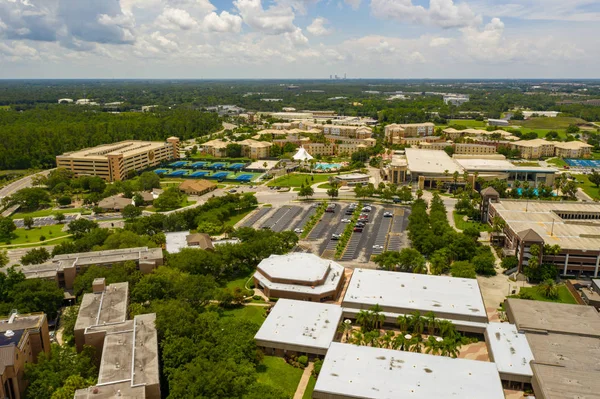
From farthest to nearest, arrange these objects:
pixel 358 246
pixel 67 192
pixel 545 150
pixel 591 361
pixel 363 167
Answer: pixel 545 150
pixel 363 167
pixel 67 192
pixel 358 246
pixel 591 361

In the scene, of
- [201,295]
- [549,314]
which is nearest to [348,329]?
[201,295]

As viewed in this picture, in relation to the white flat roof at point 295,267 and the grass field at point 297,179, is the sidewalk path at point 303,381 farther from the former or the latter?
the grass field at point 297,179

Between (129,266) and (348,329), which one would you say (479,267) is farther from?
(129,266)

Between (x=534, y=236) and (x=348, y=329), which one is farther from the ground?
(x=534, y=236)

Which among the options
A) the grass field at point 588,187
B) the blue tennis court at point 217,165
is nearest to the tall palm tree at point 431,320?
the grass field at point 588,187

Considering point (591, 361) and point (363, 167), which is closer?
point (591, 361)

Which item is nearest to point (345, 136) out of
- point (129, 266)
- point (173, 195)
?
point (173, 195)

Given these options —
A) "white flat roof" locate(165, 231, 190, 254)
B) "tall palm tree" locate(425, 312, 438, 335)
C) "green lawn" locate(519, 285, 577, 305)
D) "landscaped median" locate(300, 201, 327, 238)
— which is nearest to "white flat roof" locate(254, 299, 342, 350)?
"tall palm tree" locate(425, 312, 438, 335)

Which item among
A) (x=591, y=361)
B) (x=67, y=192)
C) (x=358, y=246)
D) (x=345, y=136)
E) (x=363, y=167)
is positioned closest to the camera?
(x=591, y=361)
